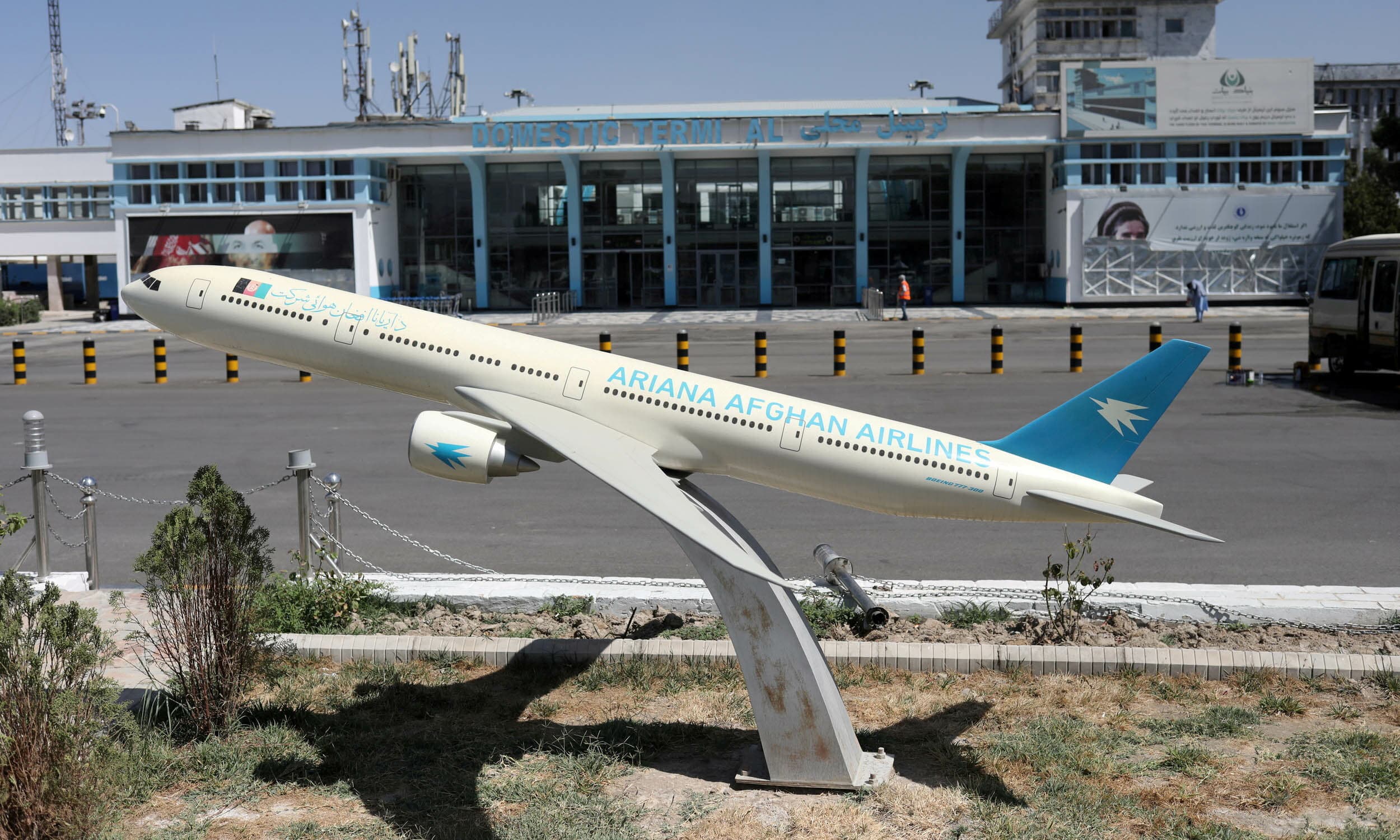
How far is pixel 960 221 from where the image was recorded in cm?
5306

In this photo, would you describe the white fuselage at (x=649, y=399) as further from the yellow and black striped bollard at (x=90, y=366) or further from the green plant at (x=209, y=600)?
the yellow and black striped bollard at (x=90, y=366)

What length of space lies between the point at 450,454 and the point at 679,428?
142 centimetres

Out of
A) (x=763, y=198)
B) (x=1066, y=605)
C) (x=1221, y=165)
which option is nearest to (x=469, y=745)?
(x=1066, y=605)

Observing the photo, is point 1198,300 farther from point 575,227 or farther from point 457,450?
point 457,450

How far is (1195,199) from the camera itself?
49281mm

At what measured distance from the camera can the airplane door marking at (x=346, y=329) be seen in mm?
7918

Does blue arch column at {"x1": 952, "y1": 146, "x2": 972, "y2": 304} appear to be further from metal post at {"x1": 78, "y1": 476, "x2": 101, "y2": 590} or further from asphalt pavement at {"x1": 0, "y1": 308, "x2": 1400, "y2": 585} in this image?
metal post at {"x1": 78, "y1": 476, "x2": 101, "y2": 590}

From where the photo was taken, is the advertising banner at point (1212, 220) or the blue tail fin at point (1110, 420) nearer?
the blue tail fin at point (1110, 420)

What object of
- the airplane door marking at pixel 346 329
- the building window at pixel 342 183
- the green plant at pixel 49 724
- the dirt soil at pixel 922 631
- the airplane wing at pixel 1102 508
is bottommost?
the dirt soil at pixel 922 631

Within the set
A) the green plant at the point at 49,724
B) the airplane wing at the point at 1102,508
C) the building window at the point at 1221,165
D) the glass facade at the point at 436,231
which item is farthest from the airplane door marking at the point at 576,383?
the building window at the point at 1221,165

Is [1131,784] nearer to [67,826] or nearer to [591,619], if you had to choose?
[591,619]

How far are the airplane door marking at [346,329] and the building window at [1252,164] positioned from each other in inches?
1927

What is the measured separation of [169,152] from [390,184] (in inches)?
358

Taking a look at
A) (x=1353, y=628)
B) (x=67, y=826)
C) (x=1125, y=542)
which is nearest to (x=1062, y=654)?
(x=1353, y=628)
